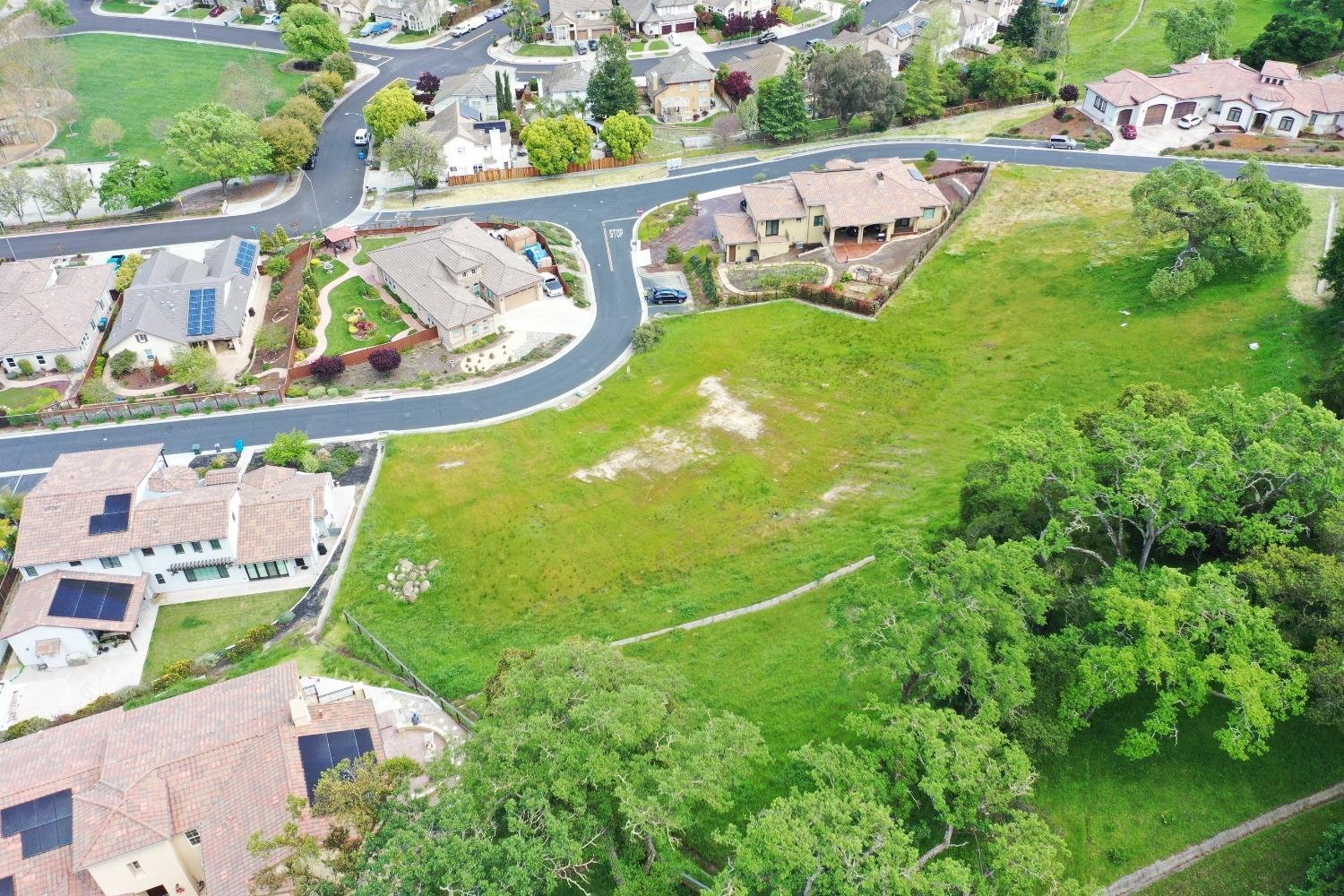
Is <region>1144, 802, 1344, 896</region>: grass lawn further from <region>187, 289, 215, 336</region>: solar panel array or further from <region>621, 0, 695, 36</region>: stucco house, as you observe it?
<region>621, 0, 695, 36</region>: stucco house

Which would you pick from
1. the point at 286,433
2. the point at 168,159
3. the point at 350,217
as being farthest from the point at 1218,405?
the point at 168,159

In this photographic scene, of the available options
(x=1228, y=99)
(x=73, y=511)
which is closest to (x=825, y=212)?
(x=1228, y=99)

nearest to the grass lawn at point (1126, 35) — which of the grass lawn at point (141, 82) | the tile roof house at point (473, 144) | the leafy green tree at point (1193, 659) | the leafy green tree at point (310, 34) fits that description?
the tile roof house at point (473, 144)

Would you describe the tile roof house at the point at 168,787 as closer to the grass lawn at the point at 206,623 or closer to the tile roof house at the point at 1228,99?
the grass lawn at the point at 206,623

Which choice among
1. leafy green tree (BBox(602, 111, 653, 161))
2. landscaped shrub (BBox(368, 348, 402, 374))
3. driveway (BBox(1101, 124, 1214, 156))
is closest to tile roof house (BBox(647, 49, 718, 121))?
leafy green tree (BBox(602, 111, 653, 161))

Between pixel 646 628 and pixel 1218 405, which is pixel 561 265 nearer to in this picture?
pixel 646 628

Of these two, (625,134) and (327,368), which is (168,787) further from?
(625,134)
